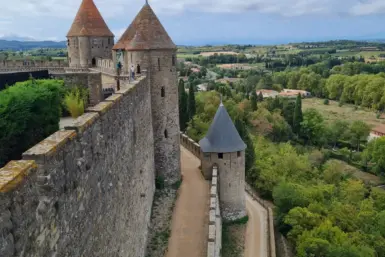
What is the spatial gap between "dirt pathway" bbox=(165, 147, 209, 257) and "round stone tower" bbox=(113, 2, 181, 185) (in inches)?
63.7

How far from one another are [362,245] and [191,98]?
22293 millimetres

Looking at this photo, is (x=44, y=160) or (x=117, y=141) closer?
(x=44, y=160)

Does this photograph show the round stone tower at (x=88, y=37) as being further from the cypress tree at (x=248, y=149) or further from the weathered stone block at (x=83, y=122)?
the weathered stone block at (x=83, y=122)

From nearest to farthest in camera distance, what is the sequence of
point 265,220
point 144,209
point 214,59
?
point 144,209, point 265,220, point 214,59

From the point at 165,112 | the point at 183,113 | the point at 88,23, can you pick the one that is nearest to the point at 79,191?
the point at 165,112

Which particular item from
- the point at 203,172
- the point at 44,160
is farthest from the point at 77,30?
the point at 44,160

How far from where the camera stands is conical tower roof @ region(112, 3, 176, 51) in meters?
19.4

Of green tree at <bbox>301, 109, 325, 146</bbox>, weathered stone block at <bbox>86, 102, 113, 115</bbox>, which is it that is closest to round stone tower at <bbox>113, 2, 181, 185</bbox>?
weathered stone block at <bbox>86, 102, 113, 115</bbox>

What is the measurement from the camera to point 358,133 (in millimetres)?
69000

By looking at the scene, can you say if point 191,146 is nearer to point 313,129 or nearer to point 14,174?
point 14,174

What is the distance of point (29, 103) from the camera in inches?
415

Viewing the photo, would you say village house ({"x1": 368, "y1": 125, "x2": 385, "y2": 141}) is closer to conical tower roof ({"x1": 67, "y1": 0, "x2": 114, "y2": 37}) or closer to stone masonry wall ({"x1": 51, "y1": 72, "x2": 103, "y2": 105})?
conical tower roof ({"x1": 67, "y1": 0, "x2": 114, "y2": 37})

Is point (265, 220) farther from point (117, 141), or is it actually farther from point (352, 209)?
point (117, 141)

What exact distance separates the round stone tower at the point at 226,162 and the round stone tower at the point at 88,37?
31.9ft
